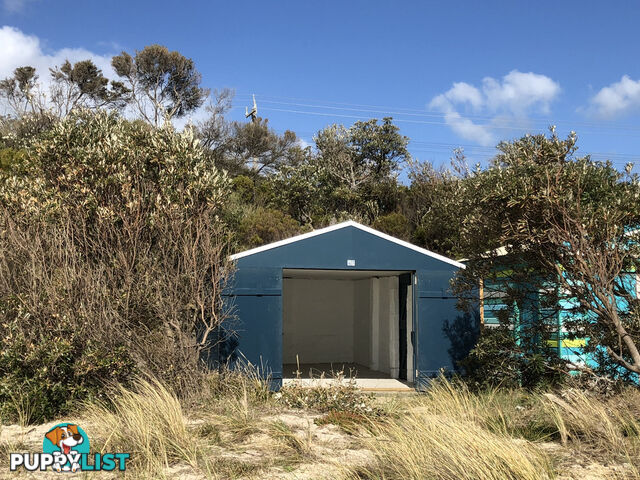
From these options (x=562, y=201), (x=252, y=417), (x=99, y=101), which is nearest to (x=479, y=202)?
(x=562, y=201)

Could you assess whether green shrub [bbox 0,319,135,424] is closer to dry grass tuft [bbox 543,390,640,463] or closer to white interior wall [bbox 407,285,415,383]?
dry grass tuft [bbox 543,390,640,463]

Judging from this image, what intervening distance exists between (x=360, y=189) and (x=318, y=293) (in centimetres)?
827

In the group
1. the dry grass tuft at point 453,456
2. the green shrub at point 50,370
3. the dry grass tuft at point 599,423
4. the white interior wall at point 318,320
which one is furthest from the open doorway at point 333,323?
the dry grass tuft at point 453,456

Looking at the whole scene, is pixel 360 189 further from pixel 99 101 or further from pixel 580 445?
pixel 580 445

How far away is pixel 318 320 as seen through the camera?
18.1 metres

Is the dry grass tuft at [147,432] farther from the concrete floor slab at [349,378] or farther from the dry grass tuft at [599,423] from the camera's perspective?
the dry grass tuft at [599,423]

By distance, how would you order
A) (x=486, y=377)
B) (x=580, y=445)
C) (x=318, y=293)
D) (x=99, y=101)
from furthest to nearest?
(x=99, y=101)
(x=318, y=293)
(x=486, y=377)
(x=580, y=445)

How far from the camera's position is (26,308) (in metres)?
8.34

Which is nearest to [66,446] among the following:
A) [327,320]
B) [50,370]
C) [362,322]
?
[50,370]

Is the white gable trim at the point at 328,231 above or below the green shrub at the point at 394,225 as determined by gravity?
below

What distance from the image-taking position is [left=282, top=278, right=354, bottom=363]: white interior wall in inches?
701

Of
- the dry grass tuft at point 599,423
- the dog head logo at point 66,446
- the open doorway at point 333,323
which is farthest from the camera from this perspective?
the open doorway at point 333,323

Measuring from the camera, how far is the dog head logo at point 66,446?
604cm

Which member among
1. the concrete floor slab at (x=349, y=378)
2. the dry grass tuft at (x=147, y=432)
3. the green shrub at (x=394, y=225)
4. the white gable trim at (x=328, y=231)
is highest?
the green shrub at (x=394, y=225)
